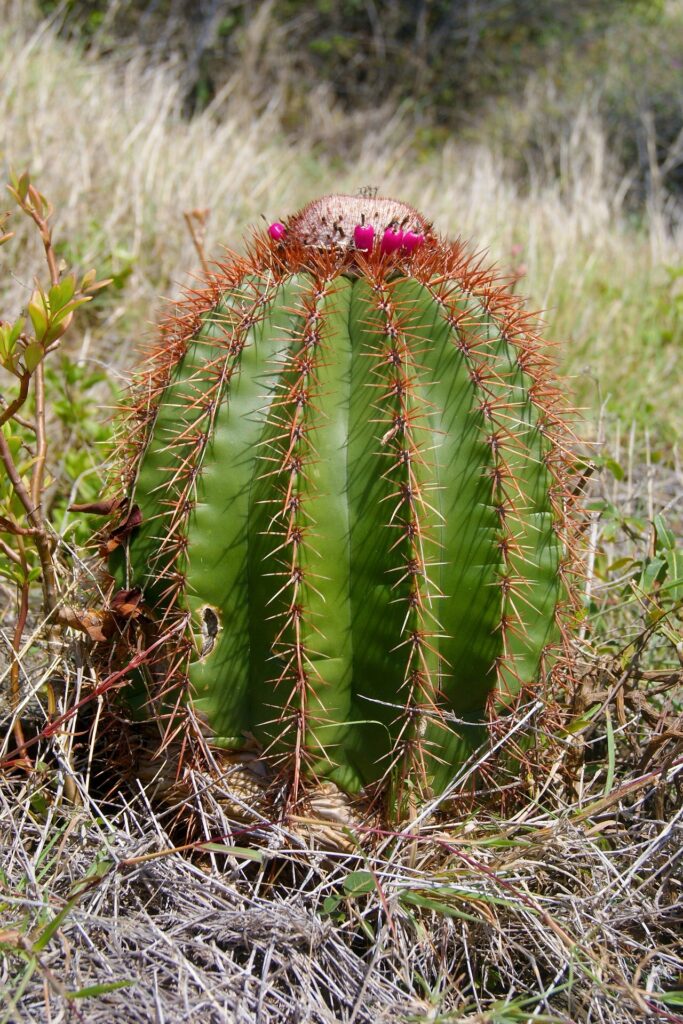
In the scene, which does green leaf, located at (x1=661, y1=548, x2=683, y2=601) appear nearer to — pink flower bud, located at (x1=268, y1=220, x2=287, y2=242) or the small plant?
pink flower bud, located at (x1=268, y1=220, x2=287, y2=242)

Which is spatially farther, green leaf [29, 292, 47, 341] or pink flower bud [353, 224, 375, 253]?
pink flower bud [353, 224, 375, 253]

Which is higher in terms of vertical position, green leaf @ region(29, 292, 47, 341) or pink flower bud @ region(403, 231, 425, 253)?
pink flower bud @ region(403, 231, 425, 253)

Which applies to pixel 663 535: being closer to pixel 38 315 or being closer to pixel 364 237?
pixel 364 237

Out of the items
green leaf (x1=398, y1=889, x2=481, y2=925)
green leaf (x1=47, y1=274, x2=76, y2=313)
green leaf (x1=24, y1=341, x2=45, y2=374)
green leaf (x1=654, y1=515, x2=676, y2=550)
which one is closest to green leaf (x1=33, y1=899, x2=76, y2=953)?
green leaf (x1=398, y1=889, x2=481, y2=925)

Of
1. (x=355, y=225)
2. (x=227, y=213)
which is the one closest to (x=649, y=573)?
(x=355, y=225)

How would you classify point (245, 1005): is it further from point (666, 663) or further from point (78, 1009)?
point (666, 663)

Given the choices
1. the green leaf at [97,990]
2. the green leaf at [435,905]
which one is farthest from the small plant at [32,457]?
the green leaf at [435,905]

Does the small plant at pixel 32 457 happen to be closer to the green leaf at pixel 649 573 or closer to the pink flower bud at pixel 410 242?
the pink flower bud at pixel 410 242
